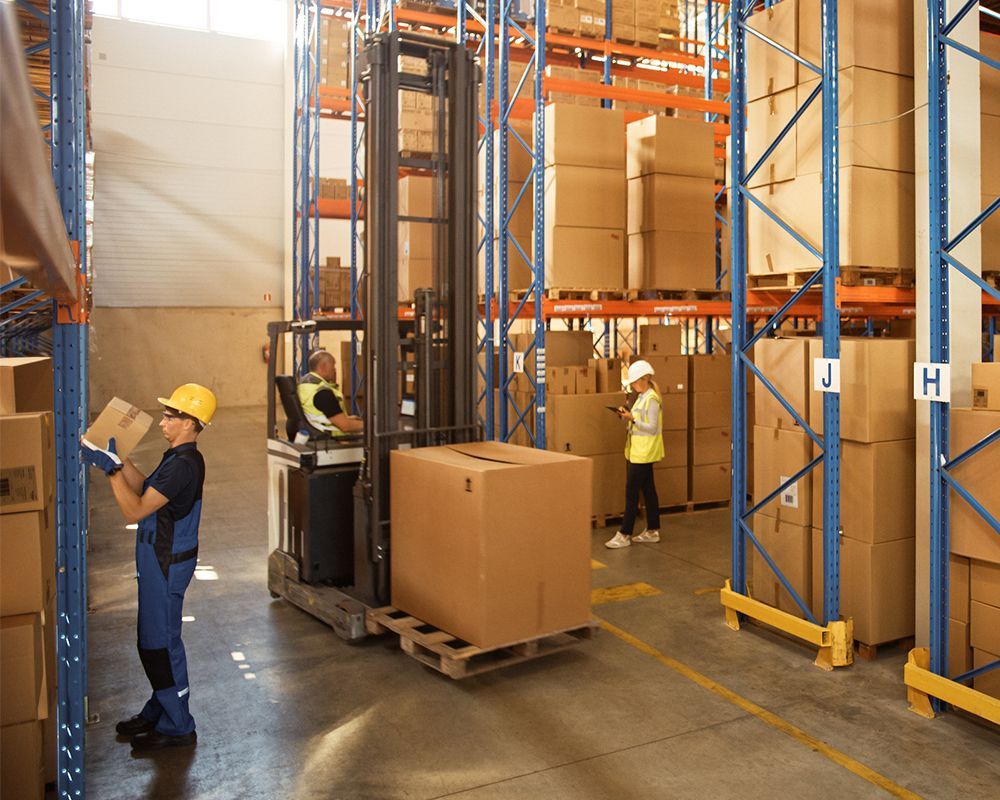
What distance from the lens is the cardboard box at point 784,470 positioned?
586 centimetres

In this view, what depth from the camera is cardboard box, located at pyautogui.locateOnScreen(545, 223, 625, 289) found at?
28.7ft

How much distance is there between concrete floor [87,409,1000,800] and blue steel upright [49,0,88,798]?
0.63 meters

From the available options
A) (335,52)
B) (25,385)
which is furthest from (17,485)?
(335,52)

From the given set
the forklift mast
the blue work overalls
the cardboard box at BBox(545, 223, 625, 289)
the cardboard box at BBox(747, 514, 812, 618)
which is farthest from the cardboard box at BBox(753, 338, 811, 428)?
the blue work overalls

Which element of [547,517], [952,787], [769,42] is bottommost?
[952,787]

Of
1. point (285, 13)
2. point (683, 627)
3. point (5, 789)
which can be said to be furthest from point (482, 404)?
point (285, 13)

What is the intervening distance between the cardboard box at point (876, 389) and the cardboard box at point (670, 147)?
12.7 feet

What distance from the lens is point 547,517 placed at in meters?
5.34

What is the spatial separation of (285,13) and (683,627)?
65.3ft

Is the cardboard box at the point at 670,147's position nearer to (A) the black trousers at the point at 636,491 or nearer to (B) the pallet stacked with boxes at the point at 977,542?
(A) the black trousers at the point at 636,491

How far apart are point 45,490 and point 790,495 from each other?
4.57 metres

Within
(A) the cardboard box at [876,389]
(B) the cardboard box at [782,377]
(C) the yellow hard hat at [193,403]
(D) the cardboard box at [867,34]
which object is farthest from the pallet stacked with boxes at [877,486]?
(C) the yellow hard hat at [193,403]

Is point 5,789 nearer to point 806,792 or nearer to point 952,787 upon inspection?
point 806,792

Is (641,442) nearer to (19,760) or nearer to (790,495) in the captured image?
(790,495)
